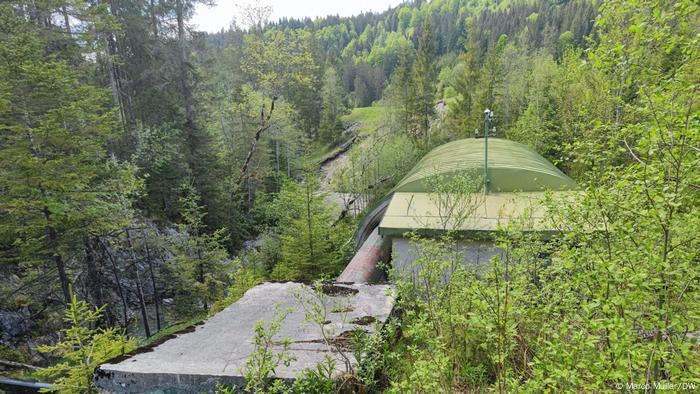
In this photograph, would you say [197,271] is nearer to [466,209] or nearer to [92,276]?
[92,276]

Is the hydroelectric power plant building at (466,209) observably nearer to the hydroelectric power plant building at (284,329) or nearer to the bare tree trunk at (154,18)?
the hydroelectric power plant building at (284,329)

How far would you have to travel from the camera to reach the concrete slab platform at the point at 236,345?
119 inches

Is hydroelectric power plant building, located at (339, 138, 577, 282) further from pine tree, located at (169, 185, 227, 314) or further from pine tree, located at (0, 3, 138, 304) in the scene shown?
pine tree, located at (0, 3, 138, 304)

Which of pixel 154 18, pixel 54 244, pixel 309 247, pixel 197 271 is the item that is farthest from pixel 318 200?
pixel 154 18

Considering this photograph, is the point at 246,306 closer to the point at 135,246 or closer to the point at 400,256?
the point at 400,256

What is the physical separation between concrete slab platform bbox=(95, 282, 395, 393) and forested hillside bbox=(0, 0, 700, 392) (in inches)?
17.8

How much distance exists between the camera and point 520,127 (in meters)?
20.8

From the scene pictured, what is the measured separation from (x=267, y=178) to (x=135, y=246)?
38.8 feet

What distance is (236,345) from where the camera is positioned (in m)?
3.52

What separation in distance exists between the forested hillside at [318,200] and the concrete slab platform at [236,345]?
0.45 m

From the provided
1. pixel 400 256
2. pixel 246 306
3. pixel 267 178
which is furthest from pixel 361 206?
pixel 246 306

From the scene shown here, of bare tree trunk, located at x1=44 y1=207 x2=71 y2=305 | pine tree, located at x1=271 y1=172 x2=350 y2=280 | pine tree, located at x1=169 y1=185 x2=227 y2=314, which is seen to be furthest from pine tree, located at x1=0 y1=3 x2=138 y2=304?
pine tree, located at x1=271 y1=172 x2=350 y2=280

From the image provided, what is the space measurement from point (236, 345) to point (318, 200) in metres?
6.58

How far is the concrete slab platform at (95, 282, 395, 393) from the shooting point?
302 cm
